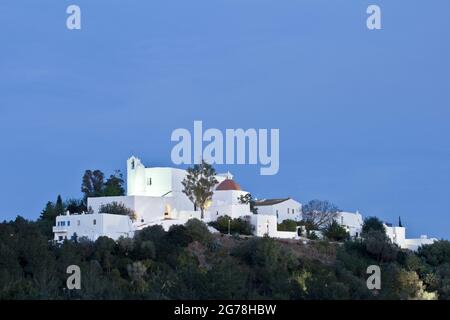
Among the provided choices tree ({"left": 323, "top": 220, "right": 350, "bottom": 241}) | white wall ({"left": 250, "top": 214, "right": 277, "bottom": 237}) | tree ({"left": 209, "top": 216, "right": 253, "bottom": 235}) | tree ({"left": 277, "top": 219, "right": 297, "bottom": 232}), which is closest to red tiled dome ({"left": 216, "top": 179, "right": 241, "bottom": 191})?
tree ({"left": 277, "top": 219, "right": 297, "bottom": 232})

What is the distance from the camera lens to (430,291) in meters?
49.7

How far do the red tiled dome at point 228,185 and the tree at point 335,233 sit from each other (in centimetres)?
579

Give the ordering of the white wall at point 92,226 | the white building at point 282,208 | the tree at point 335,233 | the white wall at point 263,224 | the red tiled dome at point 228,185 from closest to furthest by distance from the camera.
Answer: the white wall at point 92,226
the white wall at point 263,224
the tree at point 335,233
the red tiled dome at point 228,185
the white building at point 282,208

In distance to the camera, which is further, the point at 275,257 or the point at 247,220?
the point at 247,220

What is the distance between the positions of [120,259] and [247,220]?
36.0 feet

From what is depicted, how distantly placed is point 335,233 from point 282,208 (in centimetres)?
360

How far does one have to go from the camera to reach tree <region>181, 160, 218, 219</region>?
194ft

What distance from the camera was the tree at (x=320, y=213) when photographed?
6269cm

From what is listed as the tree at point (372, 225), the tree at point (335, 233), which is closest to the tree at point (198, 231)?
the tree at point (335, 233)

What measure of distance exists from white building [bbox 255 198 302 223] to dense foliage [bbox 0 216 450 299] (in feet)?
17.2

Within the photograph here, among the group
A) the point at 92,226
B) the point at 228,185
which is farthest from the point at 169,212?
the point at 92,226

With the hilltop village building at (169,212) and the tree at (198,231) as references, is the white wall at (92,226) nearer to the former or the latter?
the hilltop village building at (169,212)
